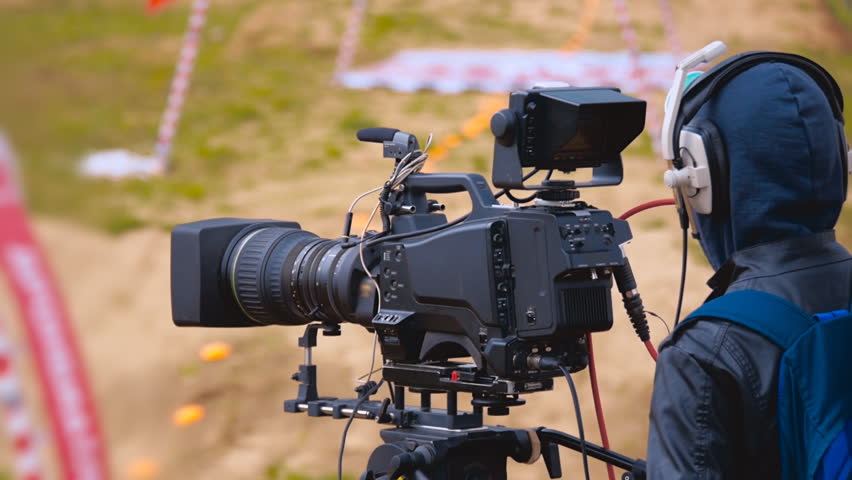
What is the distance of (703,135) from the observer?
1817mm

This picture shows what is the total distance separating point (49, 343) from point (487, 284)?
322 centimetres

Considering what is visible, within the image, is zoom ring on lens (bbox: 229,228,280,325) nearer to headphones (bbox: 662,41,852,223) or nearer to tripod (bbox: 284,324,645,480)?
tripod (bbox: 284,324,645,480)

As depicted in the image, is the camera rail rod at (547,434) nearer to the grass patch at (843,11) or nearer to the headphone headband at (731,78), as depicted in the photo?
the headphone headband at (731,78)

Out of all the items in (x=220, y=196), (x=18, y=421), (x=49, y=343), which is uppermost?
(x=220, y=196)

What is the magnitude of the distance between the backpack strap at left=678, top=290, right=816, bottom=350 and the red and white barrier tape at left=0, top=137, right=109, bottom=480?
3369 millimetres

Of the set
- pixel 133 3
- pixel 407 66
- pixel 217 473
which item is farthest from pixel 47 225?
pixel 133 3

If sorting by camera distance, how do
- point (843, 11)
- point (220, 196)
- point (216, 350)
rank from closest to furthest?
point (216, 350) → point (220, 196) → point (843, 11)

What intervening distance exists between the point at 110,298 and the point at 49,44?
10.8 feet

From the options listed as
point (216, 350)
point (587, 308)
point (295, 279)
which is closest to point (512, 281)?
point (587, 308)

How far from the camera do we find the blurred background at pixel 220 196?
16.6 feet

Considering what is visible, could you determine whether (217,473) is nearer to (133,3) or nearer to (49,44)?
(49,44)

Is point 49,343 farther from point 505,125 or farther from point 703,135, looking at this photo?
point 703,135

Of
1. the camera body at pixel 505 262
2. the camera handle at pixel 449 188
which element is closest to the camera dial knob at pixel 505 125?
the camera body at pixel 505 262

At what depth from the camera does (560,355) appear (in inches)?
84.1
